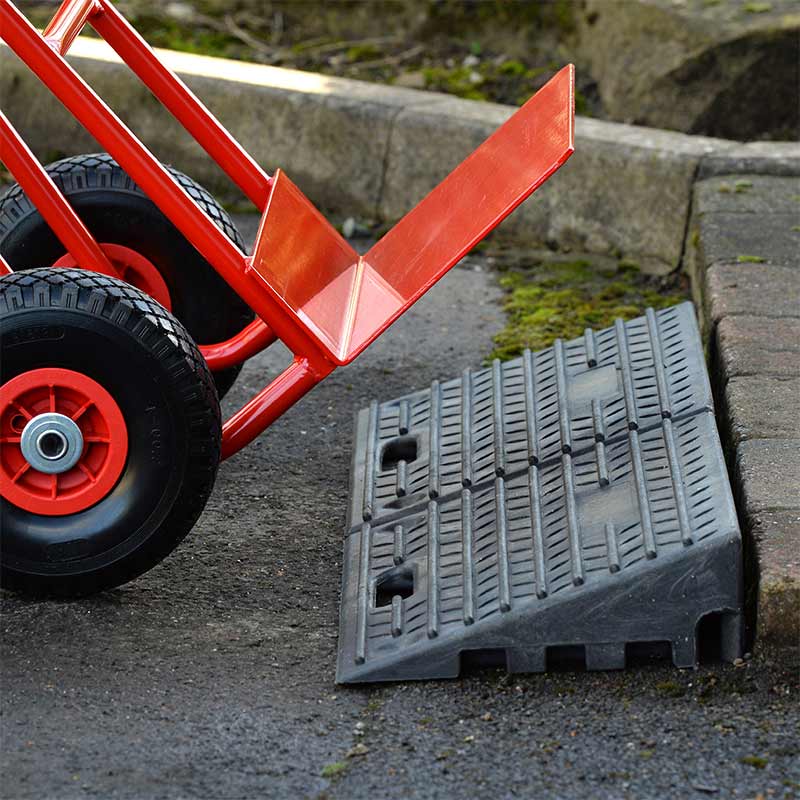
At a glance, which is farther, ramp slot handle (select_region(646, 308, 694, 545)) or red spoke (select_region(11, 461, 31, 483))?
red spoke (select_region(11, 461, 31, 483))

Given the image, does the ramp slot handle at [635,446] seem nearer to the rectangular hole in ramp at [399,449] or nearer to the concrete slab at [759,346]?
the concrete slab at [759,346]

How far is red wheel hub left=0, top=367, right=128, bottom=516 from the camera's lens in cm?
235

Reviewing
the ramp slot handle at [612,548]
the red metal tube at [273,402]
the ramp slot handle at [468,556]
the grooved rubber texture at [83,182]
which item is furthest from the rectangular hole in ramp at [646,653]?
the grooved rubber texture at [83,182]

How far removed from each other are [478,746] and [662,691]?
34 cm

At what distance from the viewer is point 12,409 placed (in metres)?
2.38

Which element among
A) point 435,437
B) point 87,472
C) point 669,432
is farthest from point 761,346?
point 87,472

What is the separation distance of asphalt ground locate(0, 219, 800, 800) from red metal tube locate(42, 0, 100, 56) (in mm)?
1014

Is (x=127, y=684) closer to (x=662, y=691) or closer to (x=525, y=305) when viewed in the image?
(x=662, y=691)

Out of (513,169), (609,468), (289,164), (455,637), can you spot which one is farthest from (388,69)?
(455,637)

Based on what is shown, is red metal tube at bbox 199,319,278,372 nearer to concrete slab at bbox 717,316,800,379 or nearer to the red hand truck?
the red hand truck

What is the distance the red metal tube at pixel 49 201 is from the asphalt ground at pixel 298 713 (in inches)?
25.1

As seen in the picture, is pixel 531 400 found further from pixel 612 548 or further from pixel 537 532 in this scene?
pixel 612 548

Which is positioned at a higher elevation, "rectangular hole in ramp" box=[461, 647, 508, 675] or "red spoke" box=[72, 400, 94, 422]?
"red spoke" box=[72, 400, 94, 422]

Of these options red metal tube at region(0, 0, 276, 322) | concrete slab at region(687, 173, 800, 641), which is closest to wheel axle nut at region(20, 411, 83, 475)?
red metal tube at region(0, 0, 276, 322)
